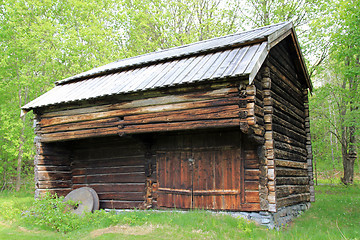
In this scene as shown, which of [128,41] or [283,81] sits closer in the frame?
[283,81]

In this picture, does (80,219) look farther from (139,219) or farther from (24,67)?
(24,67)

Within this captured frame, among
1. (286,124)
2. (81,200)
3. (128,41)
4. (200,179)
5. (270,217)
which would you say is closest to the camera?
(270,217)

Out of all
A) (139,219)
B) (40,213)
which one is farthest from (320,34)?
(40,213)

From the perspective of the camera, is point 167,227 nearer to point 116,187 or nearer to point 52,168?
point 116,187

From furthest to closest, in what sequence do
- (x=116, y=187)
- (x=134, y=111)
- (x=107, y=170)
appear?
(x=107, y=170), (x=116, y=187), (x=134, y=111)

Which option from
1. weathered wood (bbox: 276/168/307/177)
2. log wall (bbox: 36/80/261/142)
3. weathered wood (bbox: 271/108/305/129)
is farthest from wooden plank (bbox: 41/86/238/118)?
weathered wood (bbox: 276/168/307/177)

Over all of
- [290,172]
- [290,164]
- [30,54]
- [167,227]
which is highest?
[30,54]

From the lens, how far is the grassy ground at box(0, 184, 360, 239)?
25.4ft

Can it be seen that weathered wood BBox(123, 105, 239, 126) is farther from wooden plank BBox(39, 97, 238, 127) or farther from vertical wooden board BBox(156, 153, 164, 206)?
vertical wooden board BBox(156, 153, 164, 206)

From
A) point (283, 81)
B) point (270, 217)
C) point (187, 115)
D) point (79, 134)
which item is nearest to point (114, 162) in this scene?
point (79, 134)

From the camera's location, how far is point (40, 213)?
33.0 feet

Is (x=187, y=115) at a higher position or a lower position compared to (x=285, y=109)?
lower

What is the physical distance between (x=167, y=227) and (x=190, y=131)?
10.3 ft

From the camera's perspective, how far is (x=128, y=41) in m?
28.7
